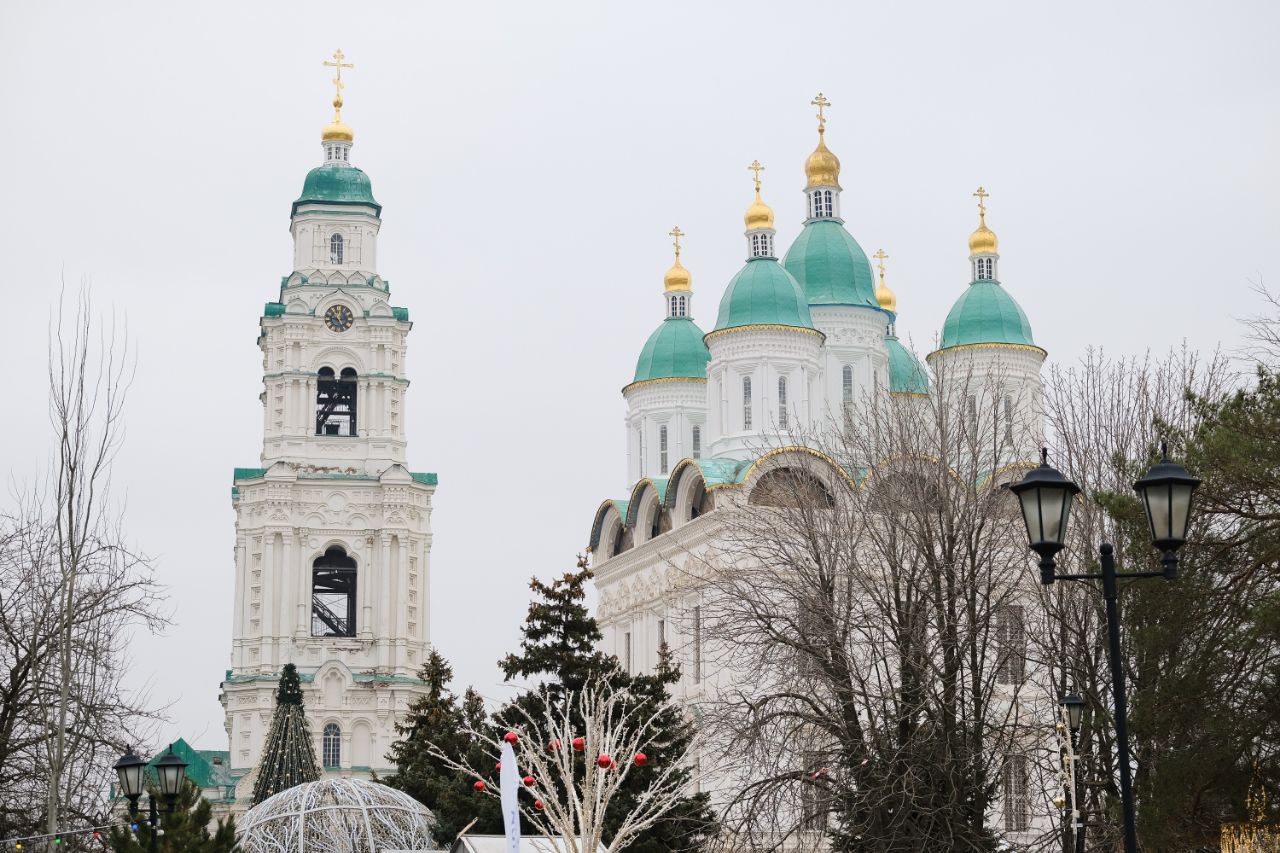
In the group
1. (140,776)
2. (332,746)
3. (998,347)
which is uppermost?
(998,347)

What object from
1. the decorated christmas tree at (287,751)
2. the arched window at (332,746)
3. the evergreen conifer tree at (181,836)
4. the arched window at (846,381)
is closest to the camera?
the evergreen conifer tree at (181,836)

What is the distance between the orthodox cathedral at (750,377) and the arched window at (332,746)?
10.6 meters

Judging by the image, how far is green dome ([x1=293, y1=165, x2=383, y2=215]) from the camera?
66312 mm

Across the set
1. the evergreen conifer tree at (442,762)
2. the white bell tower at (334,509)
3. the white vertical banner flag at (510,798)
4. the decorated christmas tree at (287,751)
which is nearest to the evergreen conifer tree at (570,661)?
the evergreen conifer tree at (442,762)

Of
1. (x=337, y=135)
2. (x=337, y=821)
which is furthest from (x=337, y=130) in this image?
(x=337, y=821)

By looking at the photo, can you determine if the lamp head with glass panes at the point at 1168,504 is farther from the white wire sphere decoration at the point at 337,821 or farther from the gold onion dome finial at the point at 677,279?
the gold onion dome finial at the point at 677,279

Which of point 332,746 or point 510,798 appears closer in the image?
point 510,798

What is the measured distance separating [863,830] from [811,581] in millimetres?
3639

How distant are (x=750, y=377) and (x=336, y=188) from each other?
68.7 feet

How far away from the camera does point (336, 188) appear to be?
2618 inches

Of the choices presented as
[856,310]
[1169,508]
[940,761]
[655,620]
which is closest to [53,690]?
[940,761]

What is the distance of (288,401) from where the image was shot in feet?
213

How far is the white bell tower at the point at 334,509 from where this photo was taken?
2468 inches

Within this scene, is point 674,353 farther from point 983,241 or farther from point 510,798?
point 510,798
